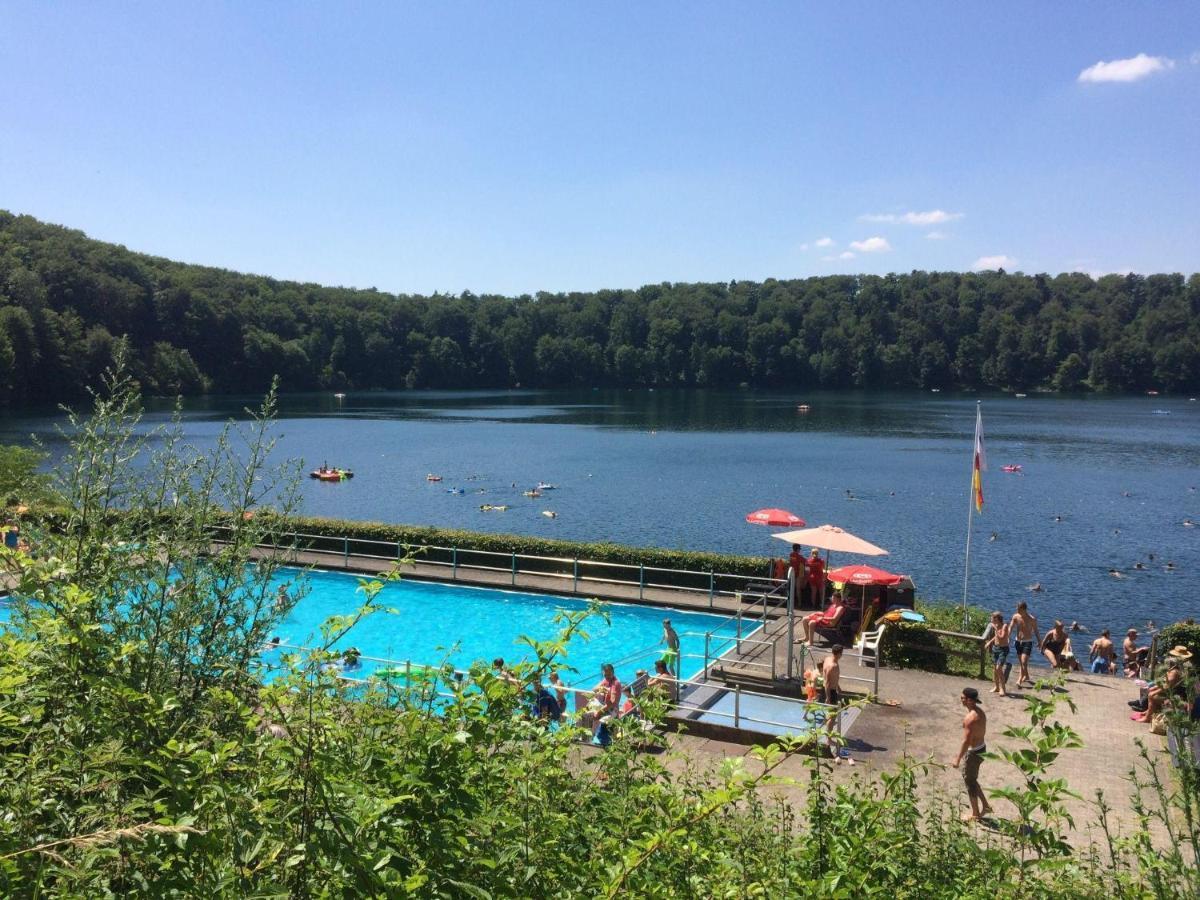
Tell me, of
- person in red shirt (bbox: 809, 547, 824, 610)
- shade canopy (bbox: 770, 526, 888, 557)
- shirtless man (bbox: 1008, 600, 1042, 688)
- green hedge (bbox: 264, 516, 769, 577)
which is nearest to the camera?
shirtless man (bbox: 1008, 600, 1042, 688)

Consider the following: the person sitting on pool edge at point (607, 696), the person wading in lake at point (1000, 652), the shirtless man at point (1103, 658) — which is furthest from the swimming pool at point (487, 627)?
the shirtless man at point (1103, 658)

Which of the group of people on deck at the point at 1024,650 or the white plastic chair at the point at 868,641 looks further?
the white plastic chair at the point at 868,641

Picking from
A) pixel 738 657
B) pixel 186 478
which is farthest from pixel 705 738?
pixel 186 478

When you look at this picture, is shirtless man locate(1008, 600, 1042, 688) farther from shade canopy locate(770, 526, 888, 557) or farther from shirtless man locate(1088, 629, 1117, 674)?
shirtless man locate(1088, 629, 1117, 674)

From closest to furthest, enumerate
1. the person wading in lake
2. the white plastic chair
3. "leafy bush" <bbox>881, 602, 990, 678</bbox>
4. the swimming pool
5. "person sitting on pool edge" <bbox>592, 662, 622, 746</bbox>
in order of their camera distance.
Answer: "person sitting on pool edge" <bbox>592, 662, 622, 746</bbox> → the person wading in lake → the white plastic chair → "leafy bush" <bbox>881, 602, 990, 678</bbox> → the swimming pool

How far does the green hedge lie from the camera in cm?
2067

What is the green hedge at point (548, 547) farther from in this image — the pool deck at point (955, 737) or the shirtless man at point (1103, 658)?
the shirtless man at point (1103, 658)

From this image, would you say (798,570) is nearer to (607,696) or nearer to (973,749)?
(607,696)

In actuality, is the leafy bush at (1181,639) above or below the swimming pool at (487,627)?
above

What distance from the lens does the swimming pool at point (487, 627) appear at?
18.3 m

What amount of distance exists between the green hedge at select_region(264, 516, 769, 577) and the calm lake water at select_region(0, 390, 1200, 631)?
10.6 metres

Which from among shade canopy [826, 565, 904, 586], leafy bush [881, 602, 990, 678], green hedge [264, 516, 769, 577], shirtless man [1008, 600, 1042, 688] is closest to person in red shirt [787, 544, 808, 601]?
green hedge [264, 516, 769, 577]

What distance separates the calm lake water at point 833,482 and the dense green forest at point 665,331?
2328 centimetres

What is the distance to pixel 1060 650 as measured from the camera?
17.1m
